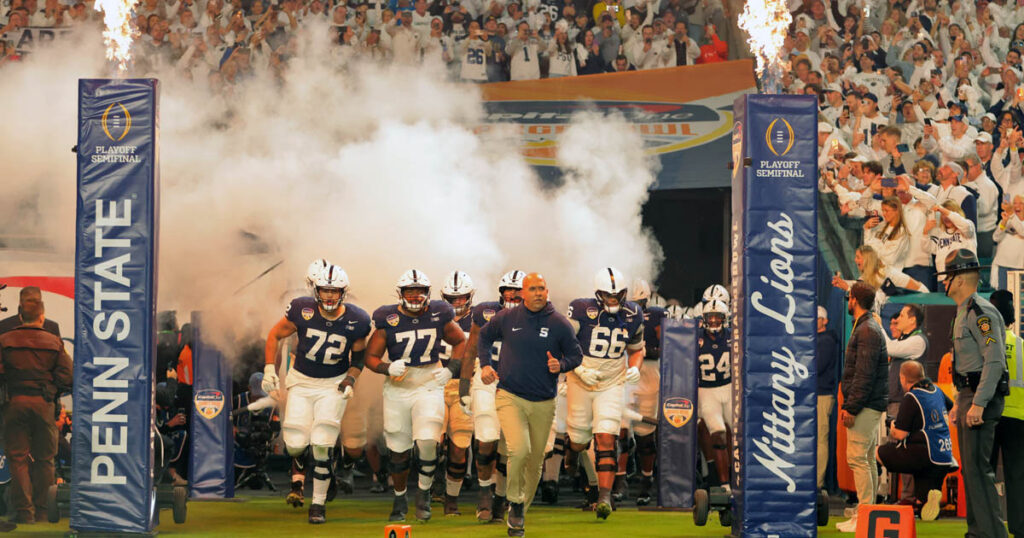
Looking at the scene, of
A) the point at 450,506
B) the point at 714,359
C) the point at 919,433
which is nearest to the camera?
the point at 919,433

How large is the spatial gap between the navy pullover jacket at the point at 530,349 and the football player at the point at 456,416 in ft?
3.81

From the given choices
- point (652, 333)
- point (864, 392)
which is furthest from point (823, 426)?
point (864, 392)

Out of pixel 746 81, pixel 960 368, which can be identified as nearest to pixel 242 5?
pixel 746 81

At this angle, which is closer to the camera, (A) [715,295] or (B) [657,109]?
(A) [715,295]

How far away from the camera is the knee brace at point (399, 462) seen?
10930 mm

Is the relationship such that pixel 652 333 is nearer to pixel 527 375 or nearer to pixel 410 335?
pixel 410 335

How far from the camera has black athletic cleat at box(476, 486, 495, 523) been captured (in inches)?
431

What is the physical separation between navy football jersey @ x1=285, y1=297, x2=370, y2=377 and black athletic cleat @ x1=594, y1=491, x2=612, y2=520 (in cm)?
252

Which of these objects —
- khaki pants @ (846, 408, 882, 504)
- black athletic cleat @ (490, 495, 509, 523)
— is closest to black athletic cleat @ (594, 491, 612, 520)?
black athletic cleat @ (490, 495, 509, 523)

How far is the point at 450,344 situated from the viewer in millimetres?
11234

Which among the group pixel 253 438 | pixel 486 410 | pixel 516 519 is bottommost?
pixel 516 519

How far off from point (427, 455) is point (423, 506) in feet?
1.42

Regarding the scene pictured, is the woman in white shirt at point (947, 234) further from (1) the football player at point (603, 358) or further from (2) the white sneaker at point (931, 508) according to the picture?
(1) the football player at point (603, 358)

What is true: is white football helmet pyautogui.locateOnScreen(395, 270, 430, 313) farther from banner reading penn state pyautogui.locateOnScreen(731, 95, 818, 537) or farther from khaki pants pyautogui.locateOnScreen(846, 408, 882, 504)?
khaki pants pyautogui.locateOnScreen(846, 408, 882, 504)
